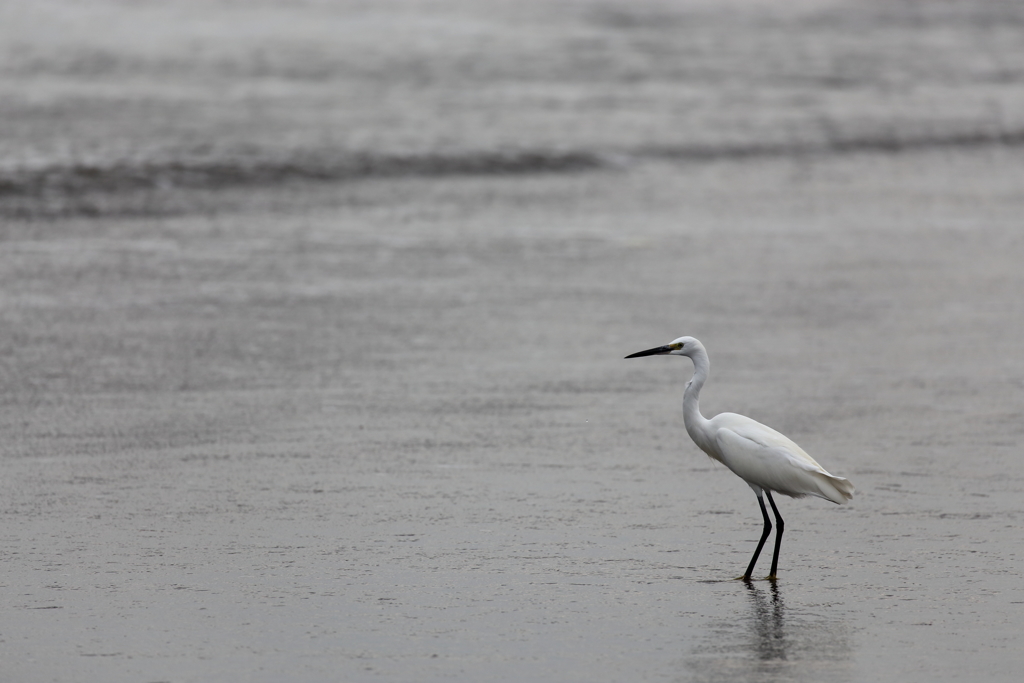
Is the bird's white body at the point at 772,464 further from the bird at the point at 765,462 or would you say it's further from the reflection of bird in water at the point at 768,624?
the reflection of bird in water at the point at 768,624

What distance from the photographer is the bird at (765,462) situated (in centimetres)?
486

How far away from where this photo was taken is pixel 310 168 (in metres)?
14.6

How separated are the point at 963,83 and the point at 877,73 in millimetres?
1580

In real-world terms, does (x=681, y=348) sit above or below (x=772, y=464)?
above

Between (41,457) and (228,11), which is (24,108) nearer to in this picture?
(41,457)

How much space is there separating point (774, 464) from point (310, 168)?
10462 millimetres

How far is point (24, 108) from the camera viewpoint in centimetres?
1759

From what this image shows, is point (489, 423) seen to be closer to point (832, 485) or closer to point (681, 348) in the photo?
point (681, 348)

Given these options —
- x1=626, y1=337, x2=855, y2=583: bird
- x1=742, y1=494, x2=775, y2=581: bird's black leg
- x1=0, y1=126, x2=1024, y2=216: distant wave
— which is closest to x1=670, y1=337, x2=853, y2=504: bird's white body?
x1=626, y1=337, x2=855, y2=583: bird

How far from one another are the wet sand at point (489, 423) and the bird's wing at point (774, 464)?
0.31m

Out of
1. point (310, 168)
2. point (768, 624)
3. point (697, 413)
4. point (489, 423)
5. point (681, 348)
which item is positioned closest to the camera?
point (768, 624)

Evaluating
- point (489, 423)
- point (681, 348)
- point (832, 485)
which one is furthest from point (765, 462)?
point (489, 423)

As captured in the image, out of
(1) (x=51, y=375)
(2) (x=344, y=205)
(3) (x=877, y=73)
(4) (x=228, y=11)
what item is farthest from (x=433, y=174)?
(4) (x=228, y=11)

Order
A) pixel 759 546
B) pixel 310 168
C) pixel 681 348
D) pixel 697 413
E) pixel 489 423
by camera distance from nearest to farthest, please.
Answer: pixel 759 546
pixel 697 413
pixel 681 348
pixel 489 423
pixel 310 168
